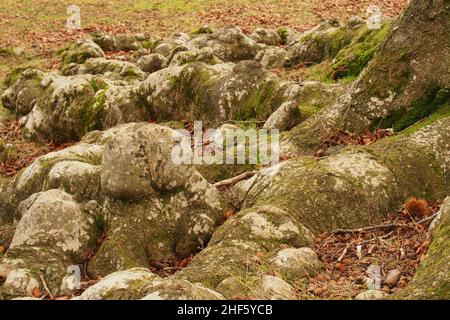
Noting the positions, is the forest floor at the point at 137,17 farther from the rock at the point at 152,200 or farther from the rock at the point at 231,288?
the rock at the point at 231,288

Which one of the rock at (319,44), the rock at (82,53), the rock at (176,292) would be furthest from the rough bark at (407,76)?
the rock at (82,53)

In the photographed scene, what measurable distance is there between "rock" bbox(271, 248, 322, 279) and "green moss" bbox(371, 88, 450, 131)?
8.73 ft

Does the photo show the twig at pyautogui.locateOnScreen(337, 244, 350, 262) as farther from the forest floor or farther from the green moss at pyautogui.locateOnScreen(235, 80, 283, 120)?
the forest floor

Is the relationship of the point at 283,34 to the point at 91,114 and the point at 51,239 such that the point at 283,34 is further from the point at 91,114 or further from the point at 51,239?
the point at 51,239

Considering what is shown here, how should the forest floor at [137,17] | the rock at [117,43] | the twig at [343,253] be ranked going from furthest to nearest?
1. the forest floor at [137,17]
2. the rock at [117,43]
3. the twig at [343,253]

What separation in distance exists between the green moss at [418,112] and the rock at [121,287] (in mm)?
3914

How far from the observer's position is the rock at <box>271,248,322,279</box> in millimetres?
5086

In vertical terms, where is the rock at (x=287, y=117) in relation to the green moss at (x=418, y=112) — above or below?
below

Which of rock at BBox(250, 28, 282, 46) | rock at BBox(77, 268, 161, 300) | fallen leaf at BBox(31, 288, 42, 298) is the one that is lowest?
fallen leaf at BBox(31, 288, 42, 298)

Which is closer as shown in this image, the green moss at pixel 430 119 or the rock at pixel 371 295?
the rock at pixel 371 295

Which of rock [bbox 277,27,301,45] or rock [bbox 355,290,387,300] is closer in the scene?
rock [bbox 355,290,387,300]

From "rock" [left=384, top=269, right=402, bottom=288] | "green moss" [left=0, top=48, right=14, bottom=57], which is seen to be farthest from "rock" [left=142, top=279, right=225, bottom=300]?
"green moss" [left=0, top=48, right=14, bottom=57]

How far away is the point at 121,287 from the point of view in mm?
4625

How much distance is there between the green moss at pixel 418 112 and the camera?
7.17 meters
